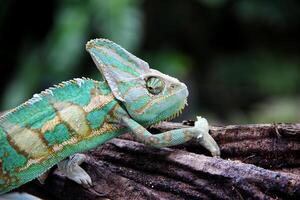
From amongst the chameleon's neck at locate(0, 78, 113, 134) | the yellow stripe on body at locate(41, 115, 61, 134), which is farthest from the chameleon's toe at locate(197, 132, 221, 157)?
the yellow stripe on body at locate(41, 115, 61, 134)

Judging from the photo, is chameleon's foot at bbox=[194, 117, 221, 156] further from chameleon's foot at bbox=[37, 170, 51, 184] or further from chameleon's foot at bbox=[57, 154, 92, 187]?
chameleon's foot at bbox=[37, 170, 51, 184]

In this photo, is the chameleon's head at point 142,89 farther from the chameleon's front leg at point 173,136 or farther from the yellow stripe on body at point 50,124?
the yellow stripe on body at point 50,124

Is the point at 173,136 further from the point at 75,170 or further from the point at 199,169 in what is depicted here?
the point at 75,170

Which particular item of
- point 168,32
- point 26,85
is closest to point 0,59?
point 26,85

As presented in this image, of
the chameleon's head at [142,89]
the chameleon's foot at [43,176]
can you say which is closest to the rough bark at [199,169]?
the chameleon's foot at [43,176]

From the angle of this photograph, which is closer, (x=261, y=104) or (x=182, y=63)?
(x=182, y=63)

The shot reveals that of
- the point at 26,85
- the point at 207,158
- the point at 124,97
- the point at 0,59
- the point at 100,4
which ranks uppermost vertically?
the point at 100,4

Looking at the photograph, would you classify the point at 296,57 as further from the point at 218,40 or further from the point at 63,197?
the point at 63,197
